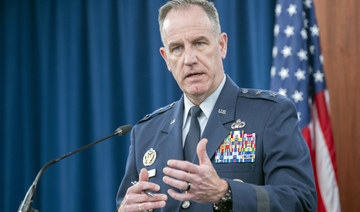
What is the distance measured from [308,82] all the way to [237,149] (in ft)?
4.43

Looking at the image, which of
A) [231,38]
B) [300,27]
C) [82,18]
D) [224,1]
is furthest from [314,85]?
[82,18]

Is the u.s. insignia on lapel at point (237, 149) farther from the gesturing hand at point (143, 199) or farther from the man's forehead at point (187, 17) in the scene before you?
the man's forehead at point (187, 17)

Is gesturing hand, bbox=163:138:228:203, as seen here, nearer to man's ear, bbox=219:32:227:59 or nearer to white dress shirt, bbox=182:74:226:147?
white dress shirt, bbox=182:74:226:147

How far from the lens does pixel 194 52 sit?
5.79 ft

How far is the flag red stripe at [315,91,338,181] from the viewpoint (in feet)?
8.88

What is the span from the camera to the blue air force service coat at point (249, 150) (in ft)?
4.53

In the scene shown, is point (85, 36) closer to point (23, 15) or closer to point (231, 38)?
point (23, 15)

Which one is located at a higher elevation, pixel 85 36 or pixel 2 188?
pixel 85 36

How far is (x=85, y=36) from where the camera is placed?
3.98 meters

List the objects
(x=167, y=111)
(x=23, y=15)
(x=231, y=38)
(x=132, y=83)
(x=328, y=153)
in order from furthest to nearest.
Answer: (x=23, y=15) < (x=132, y=83) < (x=231, y=38) < (x=328, y=153) < (x=167, y=111)

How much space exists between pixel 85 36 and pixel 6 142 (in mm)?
1270

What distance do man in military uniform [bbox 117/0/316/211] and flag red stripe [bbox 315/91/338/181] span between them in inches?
43.9

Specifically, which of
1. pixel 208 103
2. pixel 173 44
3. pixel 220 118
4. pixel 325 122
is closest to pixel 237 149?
pixel 220 118

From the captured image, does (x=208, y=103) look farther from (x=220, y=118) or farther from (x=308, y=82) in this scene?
(x=308, y=82)
